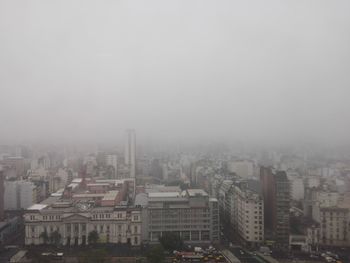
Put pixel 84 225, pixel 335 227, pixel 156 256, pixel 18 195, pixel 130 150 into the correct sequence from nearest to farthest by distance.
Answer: pixel 156 256 → pixel 335 227 → pixel 84 225 → pixel 18 195 → pixel 130 150

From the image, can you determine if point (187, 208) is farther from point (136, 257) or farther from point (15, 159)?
point (15, 159)

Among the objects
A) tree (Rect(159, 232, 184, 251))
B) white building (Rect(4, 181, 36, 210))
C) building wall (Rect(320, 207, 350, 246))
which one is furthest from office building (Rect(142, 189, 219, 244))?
white building (Rect(4, 181, 36, 210))

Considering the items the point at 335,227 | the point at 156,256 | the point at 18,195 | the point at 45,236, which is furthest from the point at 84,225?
the point at 335,227

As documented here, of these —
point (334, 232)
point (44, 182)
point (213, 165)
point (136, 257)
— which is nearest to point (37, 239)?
point (136, 257)

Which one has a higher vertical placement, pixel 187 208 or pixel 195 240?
pixel 187 208

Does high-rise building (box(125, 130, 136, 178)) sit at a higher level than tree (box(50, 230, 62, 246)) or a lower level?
higher

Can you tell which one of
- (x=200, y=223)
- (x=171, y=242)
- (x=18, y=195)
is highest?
(x=18, y=195)

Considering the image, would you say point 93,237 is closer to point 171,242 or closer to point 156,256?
point 171,242

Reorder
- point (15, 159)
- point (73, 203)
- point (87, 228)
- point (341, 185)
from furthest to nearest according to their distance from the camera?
1. point (15, 159)
2. point (341, 185)
3. point (73, 203)
4. point (87, 228)

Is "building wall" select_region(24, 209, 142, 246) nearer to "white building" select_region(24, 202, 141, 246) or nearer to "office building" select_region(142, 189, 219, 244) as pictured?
"white building" select_region(24, 202, 141, 246)
